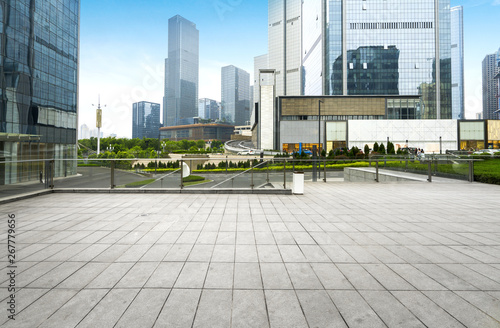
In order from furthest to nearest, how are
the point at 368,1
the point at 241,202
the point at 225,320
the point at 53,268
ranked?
the point at 368,1 → the point at 241,202 → the point at 53,268 → the point at 225,320

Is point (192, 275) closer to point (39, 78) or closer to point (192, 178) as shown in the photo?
point (192, 178)

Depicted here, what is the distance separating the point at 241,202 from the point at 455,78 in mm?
224133

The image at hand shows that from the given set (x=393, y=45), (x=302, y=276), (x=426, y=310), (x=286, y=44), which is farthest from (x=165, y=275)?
(x=286, y=44)

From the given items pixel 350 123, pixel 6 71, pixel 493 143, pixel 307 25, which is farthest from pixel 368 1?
pixel 6 71

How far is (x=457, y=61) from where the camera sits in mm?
173625

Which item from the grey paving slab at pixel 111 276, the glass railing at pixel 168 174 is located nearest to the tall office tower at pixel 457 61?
the glass railing at pixel 168 174

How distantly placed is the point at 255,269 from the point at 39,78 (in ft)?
121

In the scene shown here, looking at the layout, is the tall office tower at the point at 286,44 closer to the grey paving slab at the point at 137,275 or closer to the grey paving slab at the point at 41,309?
the grey paving slab at the point at 137,275

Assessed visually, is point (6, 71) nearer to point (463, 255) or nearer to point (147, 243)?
point (147, 243)

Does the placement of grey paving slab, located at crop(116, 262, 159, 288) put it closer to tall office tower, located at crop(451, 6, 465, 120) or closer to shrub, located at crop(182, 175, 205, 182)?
shrub, located at crop(182, 175, 205, 182)

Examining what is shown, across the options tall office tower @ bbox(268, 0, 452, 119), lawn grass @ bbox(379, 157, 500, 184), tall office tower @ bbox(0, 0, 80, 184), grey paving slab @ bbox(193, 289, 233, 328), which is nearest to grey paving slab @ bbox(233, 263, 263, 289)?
grey paving slab @ bbox(193, 289, 233, 328)

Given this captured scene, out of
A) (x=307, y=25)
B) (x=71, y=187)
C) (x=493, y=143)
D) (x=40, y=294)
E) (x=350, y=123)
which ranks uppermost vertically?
(x=307, y=25)

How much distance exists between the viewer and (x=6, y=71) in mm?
25219

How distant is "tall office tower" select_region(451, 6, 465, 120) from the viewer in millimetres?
166250
